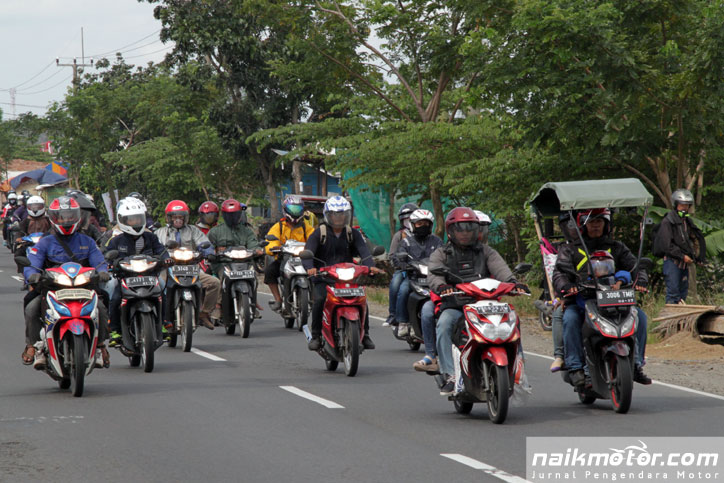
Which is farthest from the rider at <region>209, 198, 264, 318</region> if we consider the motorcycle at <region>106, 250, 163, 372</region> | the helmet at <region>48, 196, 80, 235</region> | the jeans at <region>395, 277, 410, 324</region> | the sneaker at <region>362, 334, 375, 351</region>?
the helmet at <region>48, 196, 80, 235</region>

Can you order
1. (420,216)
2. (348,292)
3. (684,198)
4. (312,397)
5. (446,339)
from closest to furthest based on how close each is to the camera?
(446,339) → (312,397) → (348,292) → (420,216) → (684,198)

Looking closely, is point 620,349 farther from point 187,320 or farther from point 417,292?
point 187,320

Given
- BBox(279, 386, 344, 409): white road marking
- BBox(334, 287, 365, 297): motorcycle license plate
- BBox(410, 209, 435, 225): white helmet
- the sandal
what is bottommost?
BBox(279, 386, 344, 409): white road marking

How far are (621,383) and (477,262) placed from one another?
1.63 meters

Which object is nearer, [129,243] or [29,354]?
[29,354]

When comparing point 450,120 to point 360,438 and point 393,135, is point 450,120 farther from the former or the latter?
point 360,438

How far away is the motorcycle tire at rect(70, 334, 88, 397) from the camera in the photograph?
10.6 meters

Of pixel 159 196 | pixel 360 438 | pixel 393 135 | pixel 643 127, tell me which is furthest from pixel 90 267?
pixel 159 196

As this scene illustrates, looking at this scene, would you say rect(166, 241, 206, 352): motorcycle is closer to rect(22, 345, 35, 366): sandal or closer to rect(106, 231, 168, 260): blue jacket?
rect(106, 231, 168, 260): blue jacket

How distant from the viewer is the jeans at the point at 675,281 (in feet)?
54.9

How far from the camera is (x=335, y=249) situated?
13188 mm

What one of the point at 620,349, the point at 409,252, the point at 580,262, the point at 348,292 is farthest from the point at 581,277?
the point at 409,252

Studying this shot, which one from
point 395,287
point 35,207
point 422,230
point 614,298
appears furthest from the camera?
point 35,207

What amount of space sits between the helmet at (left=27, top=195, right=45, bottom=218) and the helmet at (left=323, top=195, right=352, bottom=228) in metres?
11.0
